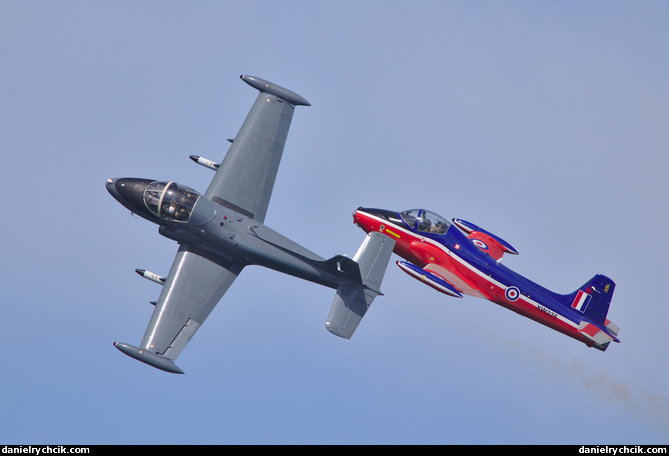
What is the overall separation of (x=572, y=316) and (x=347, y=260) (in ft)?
33.7

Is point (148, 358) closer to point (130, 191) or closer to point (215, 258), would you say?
point (215, 258)

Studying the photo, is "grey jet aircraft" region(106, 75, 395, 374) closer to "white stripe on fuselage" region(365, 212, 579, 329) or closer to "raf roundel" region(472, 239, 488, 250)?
"white stripe on fuselage" region(365, 212, 579, 329)

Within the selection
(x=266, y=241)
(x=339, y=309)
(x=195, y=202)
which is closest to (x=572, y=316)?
(x=339, y=309)

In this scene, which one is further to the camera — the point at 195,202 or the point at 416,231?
the point at 416,231

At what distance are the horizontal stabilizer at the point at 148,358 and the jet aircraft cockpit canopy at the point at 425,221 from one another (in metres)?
11.7

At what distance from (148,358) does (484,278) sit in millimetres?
14274

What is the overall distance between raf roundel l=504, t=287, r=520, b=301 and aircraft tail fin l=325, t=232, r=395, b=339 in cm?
551

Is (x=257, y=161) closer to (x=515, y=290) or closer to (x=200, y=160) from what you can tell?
(x=200, y=160)

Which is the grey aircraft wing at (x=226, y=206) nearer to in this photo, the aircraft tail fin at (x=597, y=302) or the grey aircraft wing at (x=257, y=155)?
the grey aircraft wing at (x=257, y=155)

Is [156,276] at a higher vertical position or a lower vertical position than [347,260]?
lower

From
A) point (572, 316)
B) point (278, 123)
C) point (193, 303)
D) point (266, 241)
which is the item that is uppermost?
point (278, 123)

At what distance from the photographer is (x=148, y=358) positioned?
39.5 meters

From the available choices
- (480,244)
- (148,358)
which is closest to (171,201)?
(148,358)

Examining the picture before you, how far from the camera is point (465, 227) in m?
45.2
